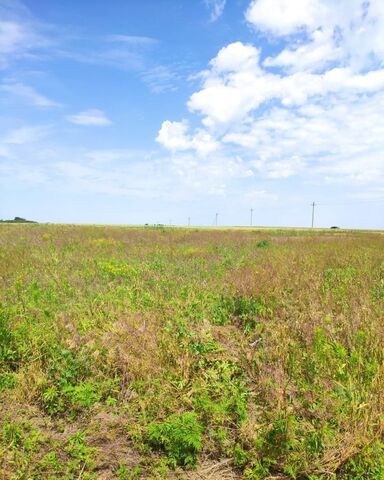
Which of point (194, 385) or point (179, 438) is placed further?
point (194, 385)

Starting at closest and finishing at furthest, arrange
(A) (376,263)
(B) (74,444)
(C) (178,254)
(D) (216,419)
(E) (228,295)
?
(B) (74,444) < (D) (216,419) < (E) (228,295) < (A) (376,263) < (C) (178,254)

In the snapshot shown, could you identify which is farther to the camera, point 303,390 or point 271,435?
point 303,390

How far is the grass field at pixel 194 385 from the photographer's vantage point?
336 cm

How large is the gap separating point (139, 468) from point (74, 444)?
756 millimetres

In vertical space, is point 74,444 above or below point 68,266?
below

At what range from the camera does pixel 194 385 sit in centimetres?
441

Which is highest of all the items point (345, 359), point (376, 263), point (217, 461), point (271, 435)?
point (376, 263)

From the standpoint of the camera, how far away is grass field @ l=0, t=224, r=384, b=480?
3.36 metres

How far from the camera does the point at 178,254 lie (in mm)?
15422

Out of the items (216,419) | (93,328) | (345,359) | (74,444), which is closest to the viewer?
(74,444)

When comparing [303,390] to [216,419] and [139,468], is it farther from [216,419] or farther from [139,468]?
[139,468]

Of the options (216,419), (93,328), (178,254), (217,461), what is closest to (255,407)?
(216,419)

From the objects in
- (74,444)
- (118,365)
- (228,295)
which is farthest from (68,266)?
(74,444)

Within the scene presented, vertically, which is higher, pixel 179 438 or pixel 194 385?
pixel 194 385
